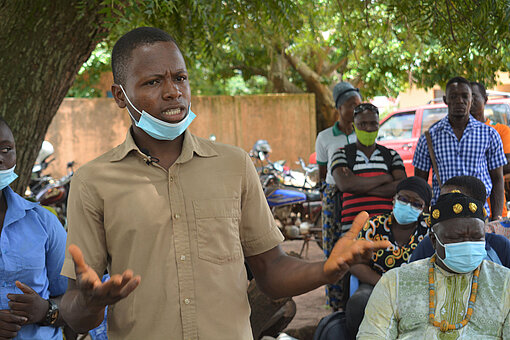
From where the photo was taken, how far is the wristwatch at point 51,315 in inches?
97.1

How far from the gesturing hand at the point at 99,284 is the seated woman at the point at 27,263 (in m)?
0.94

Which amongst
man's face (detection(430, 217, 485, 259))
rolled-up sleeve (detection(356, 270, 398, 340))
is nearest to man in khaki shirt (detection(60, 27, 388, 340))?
rolled-up sleeve (detection(356, 270, 398, 340))

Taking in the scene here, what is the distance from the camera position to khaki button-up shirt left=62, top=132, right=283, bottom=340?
1.68m

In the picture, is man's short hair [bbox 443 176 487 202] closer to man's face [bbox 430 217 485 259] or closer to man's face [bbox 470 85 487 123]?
man's face [bbox 430 217 485 259]

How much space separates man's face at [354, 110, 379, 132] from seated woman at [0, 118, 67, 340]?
2.74 m

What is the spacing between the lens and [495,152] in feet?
15.5

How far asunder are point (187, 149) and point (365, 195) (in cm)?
304

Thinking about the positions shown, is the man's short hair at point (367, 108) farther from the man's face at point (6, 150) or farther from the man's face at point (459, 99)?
the man's face at point (6, 150)

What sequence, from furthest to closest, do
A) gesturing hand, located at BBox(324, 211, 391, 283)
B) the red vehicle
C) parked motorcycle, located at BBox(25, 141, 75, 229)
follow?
the red vehicle < parked motorcycle, located at BBox(25, 141, 75, 229) < gesturing hand, located at BBox(324, 211, 391, 283)

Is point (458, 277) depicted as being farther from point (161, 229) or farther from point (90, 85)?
point (90, 85)

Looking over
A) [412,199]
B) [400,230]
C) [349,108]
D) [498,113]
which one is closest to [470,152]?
[412,199]

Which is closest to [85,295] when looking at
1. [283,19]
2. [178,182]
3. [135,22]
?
[178,182]

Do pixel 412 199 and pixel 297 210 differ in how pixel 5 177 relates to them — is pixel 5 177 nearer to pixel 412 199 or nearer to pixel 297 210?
pixel 412 199

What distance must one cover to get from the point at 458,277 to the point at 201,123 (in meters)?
11.9
